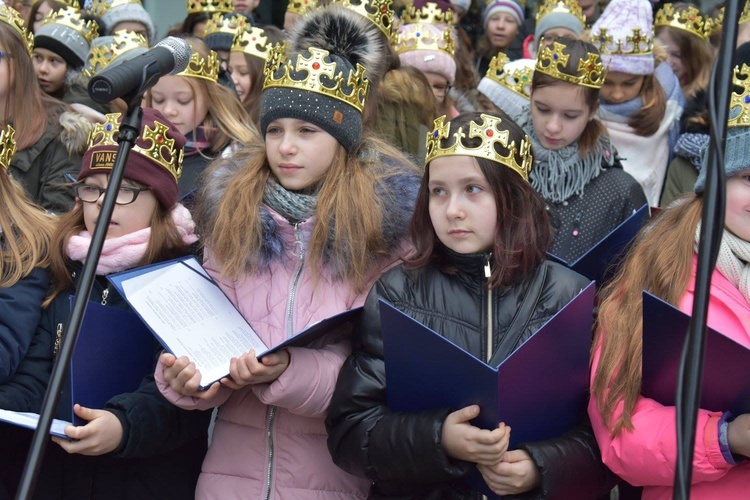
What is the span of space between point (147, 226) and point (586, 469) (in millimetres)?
1714

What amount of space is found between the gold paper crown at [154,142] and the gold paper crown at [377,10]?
1583 mm

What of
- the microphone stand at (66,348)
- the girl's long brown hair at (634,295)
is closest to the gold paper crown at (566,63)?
the girl's long brown hair at (634,295)

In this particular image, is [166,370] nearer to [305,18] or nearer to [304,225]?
[304,225]

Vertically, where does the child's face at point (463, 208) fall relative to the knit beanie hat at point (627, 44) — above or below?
below

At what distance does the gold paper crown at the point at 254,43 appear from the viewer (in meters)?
5.59

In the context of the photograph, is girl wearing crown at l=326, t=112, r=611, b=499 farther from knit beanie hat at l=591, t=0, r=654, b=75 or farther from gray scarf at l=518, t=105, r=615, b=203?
knit beanie hat at l=591, t=0, r=654, b=75

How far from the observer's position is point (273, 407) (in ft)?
10.3

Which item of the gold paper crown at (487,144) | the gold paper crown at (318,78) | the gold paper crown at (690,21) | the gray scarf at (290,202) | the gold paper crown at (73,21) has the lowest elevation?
the gray scarf at (290,202)

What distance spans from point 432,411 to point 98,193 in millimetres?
1531

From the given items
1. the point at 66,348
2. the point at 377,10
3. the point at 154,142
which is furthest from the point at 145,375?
the point at 377,10

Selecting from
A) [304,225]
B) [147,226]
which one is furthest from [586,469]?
[147,226]

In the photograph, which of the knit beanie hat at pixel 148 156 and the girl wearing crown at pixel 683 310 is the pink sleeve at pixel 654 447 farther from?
the knit beanie hat at pixel 148 156

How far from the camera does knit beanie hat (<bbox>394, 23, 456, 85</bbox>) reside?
18.0 feet

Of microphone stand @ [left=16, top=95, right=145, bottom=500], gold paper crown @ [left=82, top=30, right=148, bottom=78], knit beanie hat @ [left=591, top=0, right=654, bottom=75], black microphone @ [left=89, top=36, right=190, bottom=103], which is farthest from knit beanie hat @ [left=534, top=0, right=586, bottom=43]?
microphone stand @ [left=16, top=95, right=145, bottom=500]
